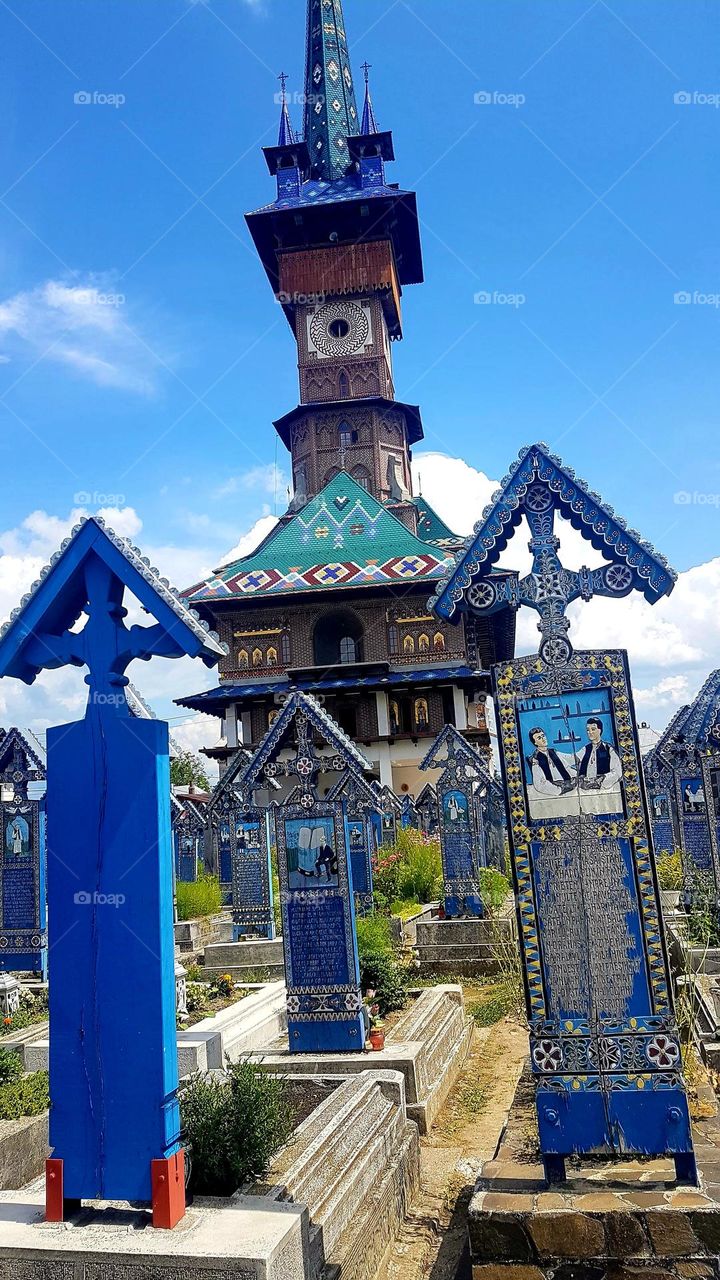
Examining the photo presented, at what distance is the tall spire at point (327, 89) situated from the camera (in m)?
50.9

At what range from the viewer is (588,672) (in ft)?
16.8

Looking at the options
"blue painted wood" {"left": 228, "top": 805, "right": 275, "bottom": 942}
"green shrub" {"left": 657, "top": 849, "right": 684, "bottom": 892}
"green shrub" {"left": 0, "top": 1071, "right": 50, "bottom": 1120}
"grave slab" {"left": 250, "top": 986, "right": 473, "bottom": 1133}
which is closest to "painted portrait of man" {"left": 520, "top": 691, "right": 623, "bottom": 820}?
"grave slab" {"left": 250, "top": 986, "right": 473, "bottom": 1133}

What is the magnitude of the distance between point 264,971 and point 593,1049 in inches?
346

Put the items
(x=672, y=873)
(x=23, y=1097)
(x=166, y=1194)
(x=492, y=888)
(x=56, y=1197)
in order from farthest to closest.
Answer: (x=492, y=888) < (x=672, y=873) < (x=23, y=1097) < (x=56, y=1197) < (x=166, y=1194)

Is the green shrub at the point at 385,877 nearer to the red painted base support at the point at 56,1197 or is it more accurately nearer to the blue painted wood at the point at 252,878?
the blue painted wood at the point at 252,878

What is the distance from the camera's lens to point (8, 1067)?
24.7ft

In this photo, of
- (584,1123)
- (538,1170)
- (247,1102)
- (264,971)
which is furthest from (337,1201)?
(264,971)

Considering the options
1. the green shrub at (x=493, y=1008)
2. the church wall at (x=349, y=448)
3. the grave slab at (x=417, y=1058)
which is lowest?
the green shrub at (x=493, y=1008)

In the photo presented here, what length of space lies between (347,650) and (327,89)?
34.5 m

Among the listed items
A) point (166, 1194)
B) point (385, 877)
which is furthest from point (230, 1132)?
point (385, 877)

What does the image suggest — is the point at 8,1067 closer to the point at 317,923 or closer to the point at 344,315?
the point at 317,923

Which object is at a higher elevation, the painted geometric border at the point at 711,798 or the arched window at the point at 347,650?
the arched window at the point at 347,650

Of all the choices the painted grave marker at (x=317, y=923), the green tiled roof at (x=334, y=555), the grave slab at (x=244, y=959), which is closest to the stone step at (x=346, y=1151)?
the painted grave marker at (x=317, y=923)

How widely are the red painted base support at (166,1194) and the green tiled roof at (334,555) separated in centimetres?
3280
